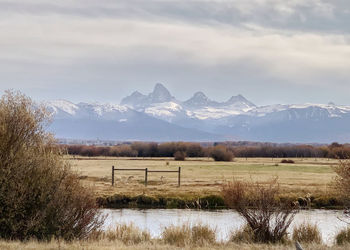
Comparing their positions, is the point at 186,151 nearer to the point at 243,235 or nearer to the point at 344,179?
the point at 243,235

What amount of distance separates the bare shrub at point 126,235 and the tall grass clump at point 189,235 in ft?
2.73

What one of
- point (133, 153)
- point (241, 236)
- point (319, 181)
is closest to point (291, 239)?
point (241, 236)

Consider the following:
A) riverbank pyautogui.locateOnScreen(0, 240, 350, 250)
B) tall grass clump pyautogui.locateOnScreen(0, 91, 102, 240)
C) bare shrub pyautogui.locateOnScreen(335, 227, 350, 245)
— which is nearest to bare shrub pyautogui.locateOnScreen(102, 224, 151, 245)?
tall grass clump pyautogui.locateOnScreen(0, 91, 102, 240)

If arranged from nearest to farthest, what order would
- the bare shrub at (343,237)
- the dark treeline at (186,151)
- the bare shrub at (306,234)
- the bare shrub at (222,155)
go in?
the bare shrub at (343,237) → the bare shrub at (306,234) → the bare shrub at (222,155) → the dark treeline at (186,151)

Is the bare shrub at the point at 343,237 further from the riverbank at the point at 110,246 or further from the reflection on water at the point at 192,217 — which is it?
the reflection on water at the point at 192,217

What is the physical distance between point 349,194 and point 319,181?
3960cm

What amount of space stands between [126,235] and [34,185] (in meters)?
4.47

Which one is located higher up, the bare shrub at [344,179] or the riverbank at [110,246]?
the bare shrub at [344,179]

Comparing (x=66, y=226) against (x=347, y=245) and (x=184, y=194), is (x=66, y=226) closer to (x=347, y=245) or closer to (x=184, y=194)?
(x=347, y=245)

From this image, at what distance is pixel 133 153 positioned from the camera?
14688cm

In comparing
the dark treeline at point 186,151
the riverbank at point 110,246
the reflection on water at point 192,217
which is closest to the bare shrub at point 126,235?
the riverbank at point 110,246

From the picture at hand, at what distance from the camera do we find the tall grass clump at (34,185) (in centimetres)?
1942

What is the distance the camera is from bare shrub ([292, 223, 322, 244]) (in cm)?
2189

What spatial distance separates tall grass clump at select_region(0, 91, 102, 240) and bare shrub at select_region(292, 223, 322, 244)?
7.73m
